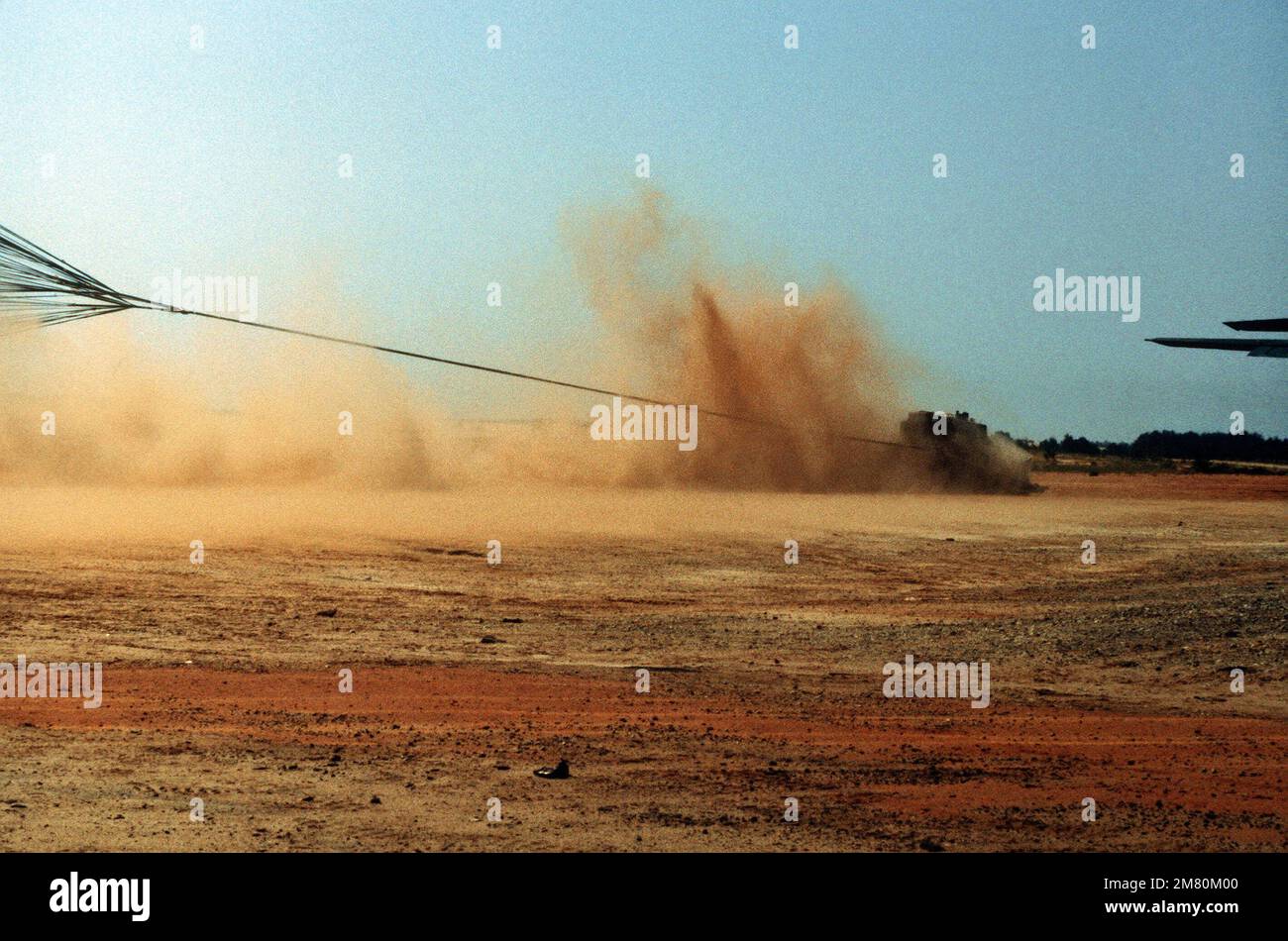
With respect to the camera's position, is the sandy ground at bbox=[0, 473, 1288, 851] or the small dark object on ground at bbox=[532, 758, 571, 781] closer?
the sandy ground at bbox=[0, 473, 1288, 851]

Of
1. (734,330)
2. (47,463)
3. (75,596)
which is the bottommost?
(75,596)

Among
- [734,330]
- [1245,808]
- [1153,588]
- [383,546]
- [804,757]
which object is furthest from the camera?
[734,330]

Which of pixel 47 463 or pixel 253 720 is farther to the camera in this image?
pixel 47 463

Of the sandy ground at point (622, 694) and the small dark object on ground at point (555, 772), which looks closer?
the sandy ground at point (622, 694)

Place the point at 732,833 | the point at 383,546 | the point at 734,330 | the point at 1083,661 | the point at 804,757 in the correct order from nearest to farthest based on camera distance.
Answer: the point at 732,833, the point at 804,757, the point at 1083,661, the point at 383,546, the point at 734,330

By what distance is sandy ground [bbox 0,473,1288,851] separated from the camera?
9.02m

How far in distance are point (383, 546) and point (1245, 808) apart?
1799 centimetres

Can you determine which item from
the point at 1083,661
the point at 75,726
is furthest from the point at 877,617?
the point at 75,726

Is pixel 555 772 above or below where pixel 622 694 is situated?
below

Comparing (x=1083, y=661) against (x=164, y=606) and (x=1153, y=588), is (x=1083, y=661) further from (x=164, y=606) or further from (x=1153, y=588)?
(x=164, y=606)

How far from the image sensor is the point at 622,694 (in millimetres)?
13062

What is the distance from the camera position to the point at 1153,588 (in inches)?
818

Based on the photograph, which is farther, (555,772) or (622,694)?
(622,694)

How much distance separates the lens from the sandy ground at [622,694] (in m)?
9.02
